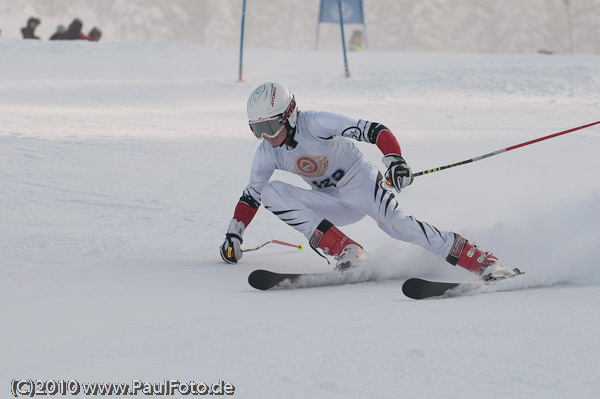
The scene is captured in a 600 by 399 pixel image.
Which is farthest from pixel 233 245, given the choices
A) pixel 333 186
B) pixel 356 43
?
pixel 356 43

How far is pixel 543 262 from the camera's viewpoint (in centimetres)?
434

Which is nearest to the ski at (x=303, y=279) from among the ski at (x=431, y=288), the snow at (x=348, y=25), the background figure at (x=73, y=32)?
the ski at (x=431, y=288)

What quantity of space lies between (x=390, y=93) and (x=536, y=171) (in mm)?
4801

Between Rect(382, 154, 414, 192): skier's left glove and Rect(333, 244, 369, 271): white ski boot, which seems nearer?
Rect(382, 154, 414, 192): skier's left glove

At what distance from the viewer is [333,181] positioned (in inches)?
176

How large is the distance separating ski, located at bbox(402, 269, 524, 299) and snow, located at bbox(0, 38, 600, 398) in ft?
0.18

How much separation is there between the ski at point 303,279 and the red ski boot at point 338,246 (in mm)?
63

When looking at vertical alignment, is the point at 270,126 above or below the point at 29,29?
above

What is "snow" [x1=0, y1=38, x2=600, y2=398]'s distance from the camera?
247cm

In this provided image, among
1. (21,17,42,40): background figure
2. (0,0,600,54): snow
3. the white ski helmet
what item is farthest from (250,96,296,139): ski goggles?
(0,0,600,54): snow

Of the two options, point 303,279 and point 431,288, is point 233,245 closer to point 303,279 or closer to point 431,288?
point 303,279

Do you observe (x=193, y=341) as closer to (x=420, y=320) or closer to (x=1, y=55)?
(x=420, y=320)

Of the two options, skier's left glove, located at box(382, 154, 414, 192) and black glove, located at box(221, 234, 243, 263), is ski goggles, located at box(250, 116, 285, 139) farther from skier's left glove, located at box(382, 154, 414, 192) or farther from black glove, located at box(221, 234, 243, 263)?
black glove, located at box(221, 234, 243, 263)

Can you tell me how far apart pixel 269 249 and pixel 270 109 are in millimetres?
1493
